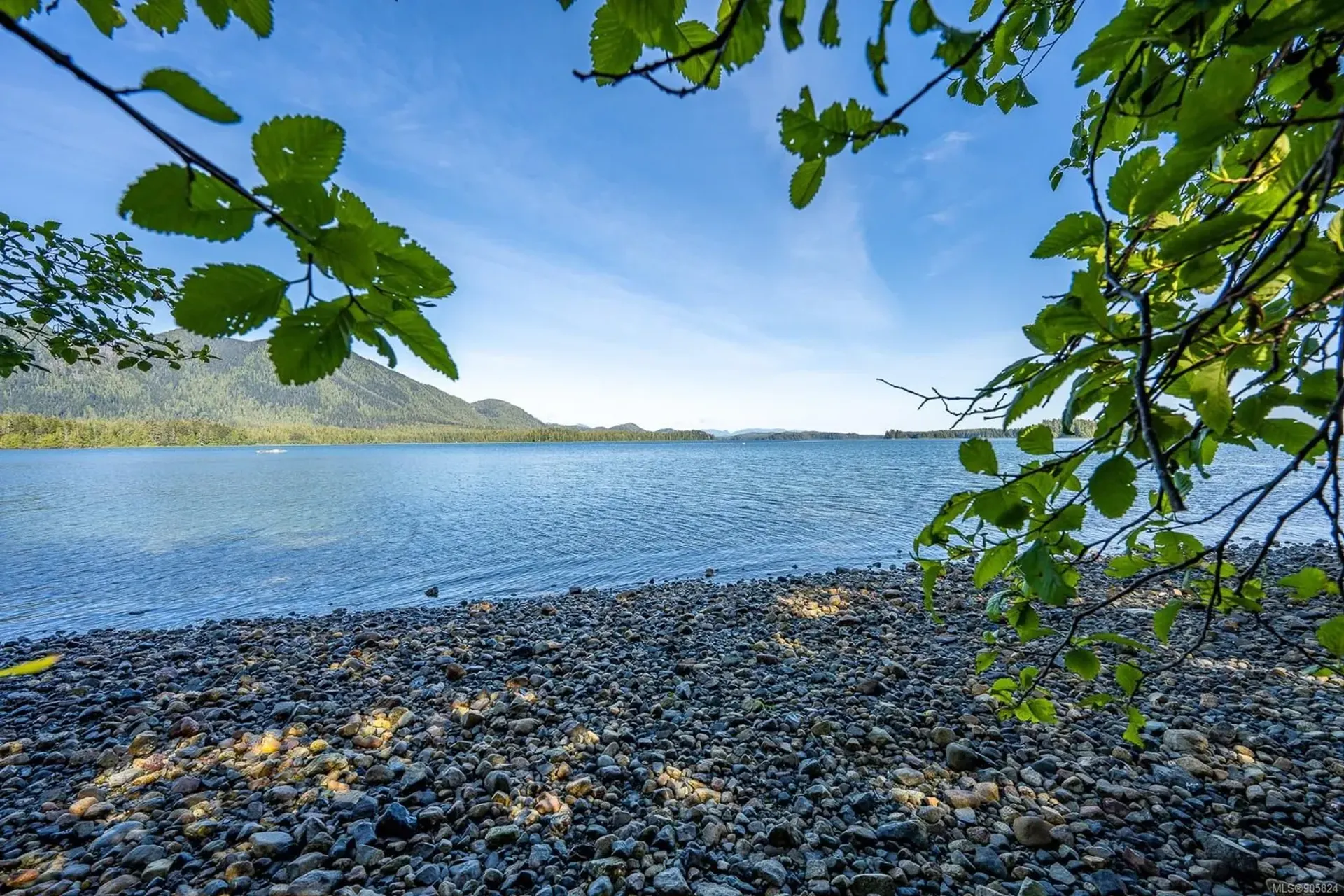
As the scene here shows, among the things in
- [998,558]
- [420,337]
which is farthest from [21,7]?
[998,558]

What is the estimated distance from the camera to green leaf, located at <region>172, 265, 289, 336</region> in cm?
65

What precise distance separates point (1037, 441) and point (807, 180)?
886 mm

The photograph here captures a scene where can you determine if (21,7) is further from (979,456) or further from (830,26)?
(979,456)

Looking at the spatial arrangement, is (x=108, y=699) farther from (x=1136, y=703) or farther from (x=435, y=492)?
(x=435, y=492)

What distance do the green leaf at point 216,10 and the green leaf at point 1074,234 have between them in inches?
69.9

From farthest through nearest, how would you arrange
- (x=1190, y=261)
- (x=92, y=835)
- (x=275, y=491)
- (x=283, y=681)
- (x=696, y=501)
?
(x=275, y=491), (x=696, y=501), (x=283, y=681), (x=92, y=835), (x=1190, y=261)

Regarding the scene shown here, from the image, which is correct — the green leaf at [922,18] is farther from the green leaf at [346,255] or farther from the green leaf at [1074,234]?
the green leaf at [346,255]

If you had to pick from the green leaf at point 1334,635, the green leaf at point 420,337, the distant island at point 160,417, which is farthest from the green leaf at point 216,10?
the distant island at point 160,417

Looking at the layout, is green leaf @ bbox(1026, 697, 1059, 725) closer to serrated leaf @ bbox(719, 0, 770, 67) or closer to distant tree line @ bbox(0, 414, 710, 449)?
serrated leaf @ bbox(719, 0, 770, 67)

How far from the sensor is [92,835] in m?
3.67

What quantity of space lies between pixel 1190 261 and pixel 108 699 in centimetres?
979

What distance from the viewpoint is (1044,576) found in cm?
119

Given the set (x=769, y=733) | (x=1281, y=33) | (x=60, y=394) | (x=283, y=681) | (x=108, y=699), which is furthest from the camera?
(x=60, y=394)

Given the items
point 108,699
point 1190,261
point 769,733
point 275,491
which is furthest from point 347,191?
point 275,491
